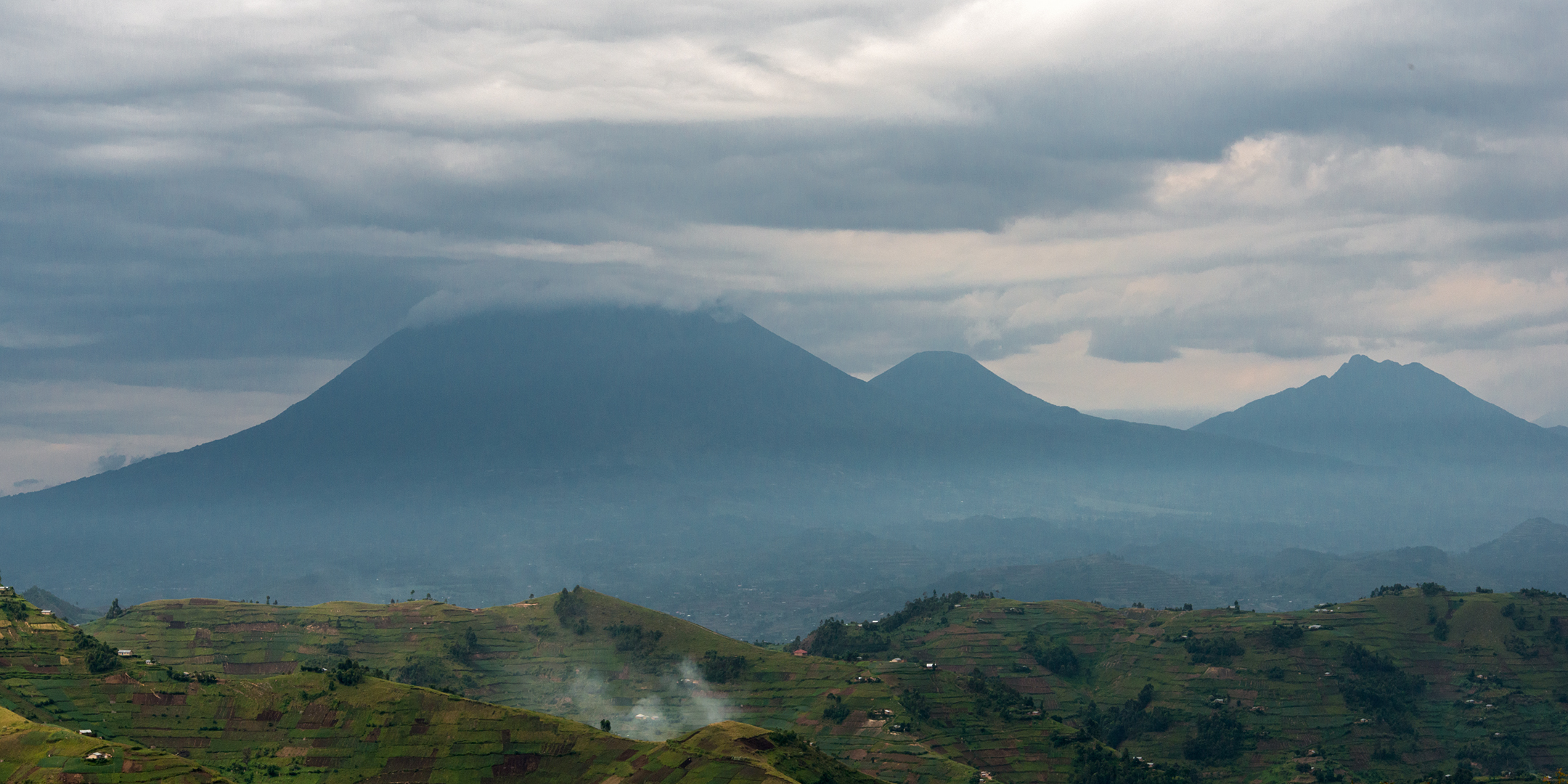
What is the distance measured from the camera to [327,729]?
144500mm

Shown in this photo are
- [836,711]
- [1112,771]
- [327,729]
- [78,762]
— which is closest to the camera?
[78,762]

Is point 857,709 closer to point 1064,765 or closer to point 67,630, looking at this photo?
point 1064,765

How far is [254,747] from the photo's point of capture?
479 ft

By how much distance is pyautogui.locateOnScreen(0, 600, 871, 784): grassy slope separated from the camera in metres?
130

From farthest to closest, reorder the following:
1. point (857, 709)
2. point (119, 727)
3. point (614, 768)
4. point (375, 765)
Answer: point (857, 709), point (119, 727), point (375, 765), point (614, 768)

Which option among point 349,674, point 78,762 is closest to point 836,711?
point 349,674

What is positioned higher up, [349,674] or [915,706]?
[349,674]

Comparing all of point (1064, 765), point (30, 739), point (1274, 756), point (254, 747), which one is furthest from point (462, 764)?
point (1274, 756)

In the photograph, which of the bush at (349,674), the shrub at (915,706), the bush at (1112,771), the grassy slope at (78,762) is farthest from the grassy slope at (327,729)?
the shrub at (915,706)

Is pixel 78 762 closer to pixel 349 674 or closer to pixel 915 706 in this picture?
pixel 349 674

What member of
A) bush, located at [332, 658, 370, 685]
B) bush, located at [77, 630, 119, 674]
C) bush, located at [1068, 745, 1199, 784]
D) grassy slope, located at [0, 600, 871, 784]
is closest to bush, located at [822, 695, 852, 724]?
bush, located at [1068, 745, 1199, 784]

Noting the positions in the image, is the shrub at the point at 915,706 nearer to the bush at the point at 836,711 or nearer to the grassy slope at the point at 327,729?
the bush at the point at 836,711

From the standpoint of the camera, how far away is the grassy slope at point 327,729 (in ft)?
427

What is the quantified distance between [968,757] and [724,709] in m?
38.4
